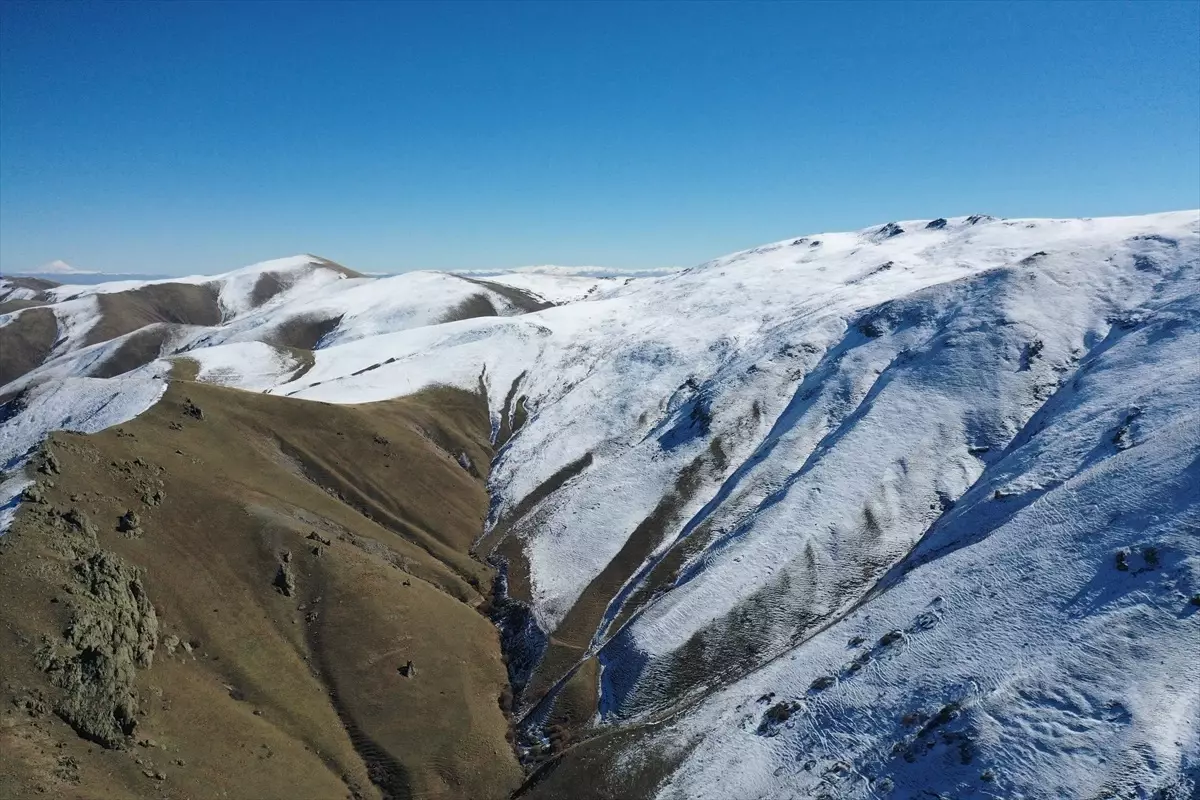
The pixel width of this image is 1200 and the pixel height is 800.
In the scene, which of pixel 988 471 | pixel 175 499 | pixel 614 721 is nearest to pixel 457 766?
pixel 614 721

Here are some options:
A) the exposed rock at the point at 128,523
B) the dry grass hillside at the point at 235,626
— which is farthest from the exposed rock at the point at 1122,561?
the exposed rock at the point at 128,523

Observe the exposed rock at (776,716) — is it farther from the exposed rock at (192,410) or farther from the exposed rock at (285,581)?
the exposed rock at (192,410)

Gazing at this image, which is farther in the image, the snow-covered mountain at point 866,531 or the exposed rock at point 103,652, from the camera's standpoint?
the snow-covered mountain at point 866,531

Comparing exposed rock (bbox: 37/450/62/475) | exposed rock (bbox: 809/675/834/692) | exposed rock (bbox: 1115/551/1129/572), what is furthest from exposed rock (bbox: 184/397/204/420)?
exposed rock (bbox: 1115/551/1129/572)

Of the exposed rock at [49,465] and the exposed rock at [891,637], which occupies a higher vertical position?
the exposed rock at [49,465]

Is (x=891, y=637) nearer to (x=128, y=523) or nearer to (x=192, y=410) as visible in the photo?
(x=128, y=523)

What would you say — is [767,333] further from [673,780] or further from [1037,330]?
[673,780]

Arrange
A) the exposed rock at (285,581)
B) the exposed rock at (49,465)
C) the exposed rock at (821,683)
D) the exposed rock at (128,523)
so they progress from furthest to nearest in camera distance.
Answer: the exposed rock at (285,581) < the exposed rock at (128,523) < the exposed rock at (821,683) < the exposed rock at (49,465)
